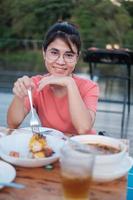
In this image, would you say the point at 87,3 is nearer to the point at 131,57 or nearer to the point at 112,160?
the point at 131,57

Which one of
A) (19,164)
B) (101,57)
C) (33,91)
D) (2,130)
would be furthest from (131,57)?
(19,164)

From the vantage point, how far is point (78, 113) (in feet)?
4.30

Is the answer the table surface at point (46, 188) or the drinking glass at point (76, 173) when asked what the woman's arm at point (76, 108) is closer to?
the table surface at point (46, 188)

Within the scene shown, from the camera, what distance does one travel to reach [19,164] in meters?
0.99

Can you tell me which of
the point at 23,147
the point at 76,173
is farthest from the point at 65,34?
the point at 76,173

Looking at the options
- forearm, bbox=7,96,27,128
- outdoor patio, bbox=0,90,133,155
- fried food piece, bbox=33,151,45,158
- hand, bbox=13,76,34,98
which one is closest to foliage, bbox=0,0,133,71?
outdoor patio, bbox=0,90,133,155

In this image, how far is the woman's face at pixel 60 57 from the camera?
1.46 metres

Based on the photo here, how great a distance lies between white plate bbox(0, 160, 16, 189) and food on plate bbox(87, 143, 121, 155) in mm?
221

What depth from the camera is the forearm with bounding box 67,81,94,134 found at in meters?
1.31

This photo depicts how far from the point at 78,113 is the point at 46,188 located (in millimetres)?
456

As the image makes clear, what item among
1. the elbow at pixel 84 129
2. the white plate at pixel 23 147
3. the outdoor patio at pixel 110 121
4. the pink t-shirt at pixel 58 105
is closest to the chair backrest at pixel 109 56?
the outdoor patio at pixel 110 121

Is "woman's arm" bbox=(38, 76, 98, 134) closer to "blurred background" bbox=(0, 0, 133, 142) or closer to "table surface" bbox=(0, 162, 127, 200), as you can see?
"table surface" bbox=(0, 162, 127, 200)

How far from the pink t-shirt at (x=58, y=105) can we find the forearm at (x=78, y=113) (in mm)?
107

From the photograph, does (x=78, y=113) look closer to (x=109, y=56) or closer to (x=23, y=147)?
(x=23, y=147)
